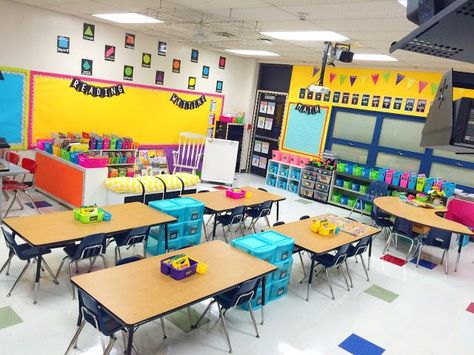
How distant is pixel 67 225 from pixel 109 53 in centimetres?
503

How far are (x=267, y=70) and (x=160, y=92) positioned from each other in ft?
12.1

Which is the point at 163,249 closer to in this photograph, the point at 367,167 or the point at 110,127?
the point at 110,127

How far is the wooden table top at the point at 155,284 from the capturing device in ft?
9.72

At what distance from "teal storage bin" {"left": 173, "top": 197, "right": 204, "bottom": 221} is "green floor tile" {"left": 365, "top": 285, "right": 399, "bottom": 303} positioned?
2.61 m

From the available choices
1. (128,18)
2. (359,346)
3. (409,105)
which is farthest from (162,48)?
(359,346)

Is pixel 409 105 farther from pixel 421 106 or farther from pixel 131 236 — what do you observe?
pixel 131 236

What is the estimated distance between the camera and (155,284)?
3361mm

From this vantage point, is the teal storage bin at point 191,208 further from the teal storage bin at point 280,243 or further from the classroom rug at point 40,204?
the classroom rug at point 40,204

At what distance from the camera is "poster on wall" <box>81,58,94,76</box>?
25.9 ft

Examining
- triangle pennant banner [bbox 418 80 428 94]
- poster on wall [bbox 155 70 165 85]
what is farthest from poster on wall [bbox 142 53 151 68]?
triangle pennant banner [bbox 418 80 428 94]

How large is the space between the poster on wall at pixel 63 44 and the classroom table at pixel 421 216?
6.61 metres

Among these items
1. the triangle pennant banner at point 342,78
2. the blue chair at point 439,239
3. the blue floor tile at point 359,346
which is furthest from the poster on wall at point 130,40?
the blue floor tile at point 359,346

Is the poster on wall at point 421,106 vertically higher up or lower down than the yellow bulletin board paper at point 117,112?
higher up

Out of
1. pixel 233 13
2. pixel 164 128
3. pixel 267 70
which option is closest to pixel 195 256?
pixel 233 13
